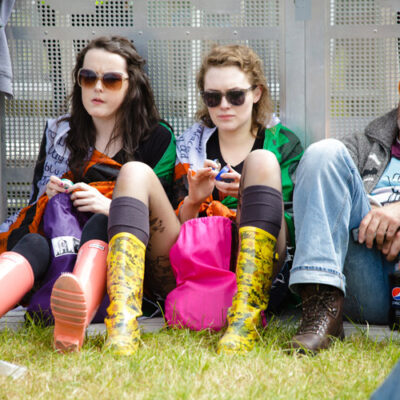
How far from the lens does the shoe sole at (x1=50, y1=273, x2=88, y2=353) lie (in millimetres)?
2133

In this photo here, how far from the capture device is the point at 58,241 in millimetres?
2791

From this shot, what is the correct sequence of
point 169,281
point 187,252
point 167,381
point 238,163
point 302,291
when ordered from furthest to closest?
point 238,163 < point 169,281 < point 187,252 < point 302,291 < point 167,381

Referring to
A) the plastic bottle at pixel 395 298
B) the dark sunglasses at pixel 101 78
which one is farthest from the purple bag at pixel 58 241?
the plastic bottle at pixel 395 298

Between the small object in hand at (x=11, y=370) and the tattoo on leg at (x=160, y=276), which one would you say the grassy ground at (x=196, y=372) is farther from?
the tattoo on leg at (x=160, y=276)

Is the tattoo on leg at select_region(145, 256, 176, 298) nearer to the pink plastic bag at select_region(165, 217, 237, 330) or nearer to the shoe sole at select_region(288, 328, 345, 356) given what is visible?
the pink plastic bag at select_region(165, 217, 237, 330)

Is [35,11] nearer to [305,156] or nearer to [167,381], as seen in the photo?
[305,156]

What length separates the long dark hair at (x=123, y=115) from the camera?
334 centimetres

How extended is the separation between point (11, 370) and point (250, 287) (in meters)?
0.94

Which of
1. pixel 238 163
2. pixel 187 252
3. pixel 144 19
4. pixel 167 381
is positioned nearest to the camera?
pixel 167 381

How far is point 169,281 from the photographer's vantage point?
2.83m

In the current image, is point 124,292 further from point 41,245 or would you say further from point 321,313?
point 321,313

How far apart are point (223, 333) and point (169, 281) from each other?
17.7 inches

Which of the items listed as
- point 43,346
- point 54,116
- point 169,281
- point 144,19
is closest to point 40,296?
point 43,346

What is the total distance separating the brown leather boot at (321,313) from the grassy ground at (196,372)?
0.06 m
